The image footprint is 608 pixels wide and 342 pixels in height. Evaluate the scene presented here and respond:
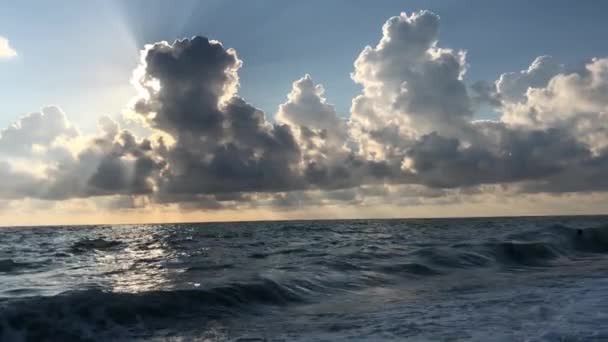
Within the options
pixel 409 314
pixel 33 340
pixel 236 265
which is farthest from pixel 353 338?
pixel 236 265

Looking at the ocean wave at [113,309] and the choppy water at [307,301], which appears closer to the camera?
the choppy water at [307,301]

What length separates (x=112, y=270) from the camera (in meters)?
25.8

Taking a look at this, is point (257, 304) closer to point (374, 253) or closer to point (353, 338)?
point (353, 338)

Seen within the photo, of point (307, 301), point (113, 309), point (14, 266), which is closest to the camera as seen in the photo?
point (113, 309)

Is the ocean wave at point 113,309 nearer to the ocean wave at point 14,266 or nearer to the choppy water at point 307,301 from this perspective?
the choppy water at point 307,301

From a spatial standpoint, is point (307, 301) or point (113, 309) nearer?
point (113, 309)

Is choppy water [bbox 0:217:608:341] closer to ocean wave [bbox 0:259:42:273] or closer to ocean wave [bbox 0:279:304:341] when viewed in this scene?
ocean wave [bbox 0:279:304:341]

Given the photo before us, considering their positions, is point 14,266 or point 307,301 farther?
point 14,266

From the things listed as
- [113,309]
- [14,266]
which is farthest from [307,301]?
[14,266]

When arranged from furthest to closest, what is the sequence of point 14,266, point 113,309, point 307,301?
1. point 14,266
2. point 307,301
3. point 113,309

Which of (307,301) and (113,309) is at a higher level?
(113,309)

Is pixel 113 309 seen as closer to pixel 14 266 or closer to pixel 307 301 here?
pixel 307 301

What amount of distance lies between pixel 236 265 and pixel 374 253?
1011cm

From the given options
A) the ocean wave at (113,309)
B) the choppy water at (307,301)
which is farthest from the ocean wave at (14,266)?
the ocean wave at (113,309)
